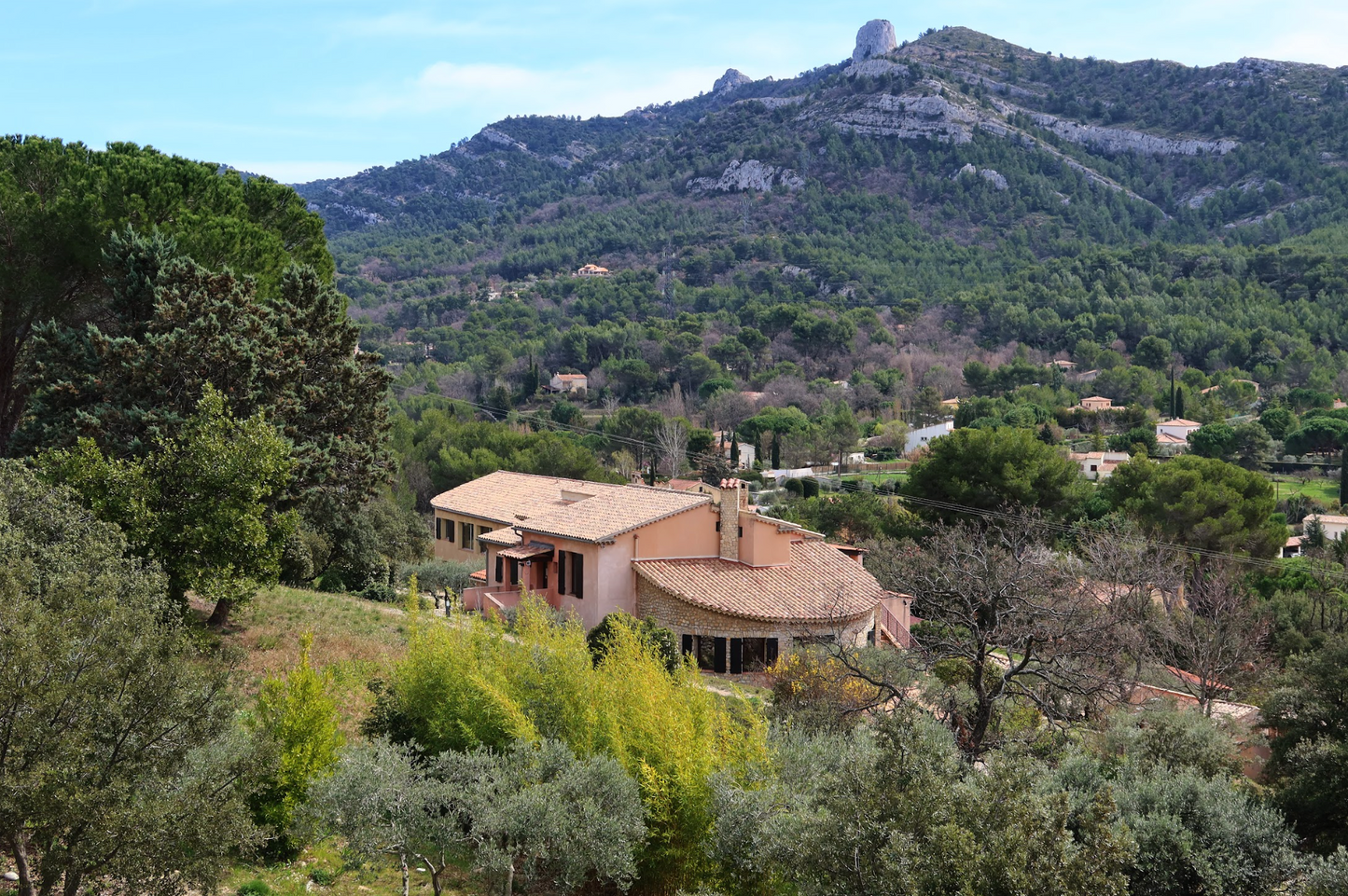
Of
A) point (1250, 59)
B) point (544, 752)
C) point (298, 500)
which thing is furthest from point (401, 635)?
point (1250, 59)

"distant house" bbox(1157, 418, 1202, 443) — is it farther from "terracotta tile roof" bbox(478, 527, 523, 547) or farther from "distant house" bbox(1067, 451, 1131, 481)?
"terracotta tile roof" bbox(478, 527, 523, 547)

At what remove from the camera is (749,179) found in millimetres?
147625

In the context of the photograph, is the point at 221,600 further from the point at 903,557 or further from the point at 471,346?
the point at 471,346

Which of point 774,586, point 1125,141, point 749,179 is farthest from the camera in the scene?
point 1125,141

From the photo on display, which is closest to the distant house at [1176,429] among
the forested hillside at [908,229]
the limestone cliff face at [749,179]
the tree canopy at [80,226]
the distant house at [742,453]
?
the forested hillside at [908,229]

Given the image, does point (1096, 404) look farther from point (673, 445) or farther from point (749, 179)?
point (749, 179)

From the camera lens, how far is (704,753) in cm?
1170

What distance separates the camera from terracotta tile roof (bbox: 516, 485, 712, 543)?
2714 cm

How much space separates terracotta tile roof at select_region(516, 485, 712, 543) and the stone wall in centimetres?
180

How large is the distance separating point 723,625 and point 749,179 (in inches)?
5076

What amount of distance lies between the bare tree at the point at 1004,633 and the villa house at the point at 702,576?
6.14ft

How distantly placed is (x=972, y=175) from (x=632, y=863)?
13691 centimetres

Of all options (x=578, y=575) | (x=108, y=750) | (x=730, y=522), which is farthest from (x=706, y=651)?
(x=108, y=750)

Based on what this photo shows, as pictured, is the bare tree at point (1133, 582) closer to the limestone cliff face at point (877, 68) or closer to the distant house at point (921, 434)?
the distant house at point (921, 434)
